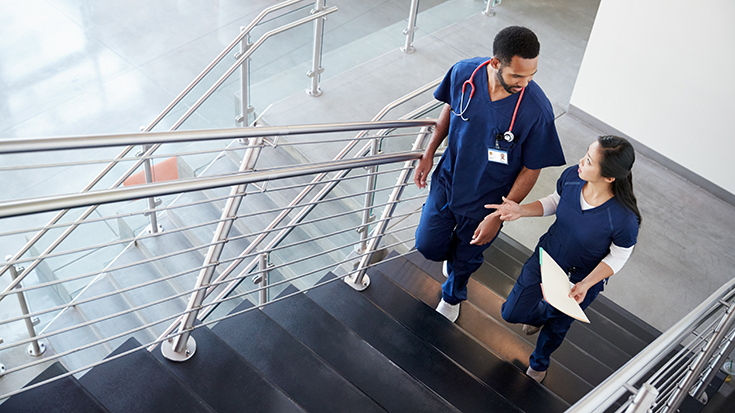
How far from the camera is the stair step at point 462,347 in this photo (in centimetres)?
242

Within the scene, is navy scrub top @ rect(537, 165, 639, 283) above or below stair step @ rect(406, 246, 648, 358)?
above

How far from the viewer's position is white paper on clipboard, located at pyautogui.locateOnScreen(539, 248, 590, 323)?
1.99m

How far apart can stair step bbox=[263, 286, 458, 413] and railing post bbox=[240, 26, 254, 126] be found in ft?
6.32

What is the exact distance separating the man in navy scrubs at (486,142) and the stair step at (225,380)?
916 mm

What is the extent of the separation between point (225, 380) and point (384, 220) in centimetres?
98

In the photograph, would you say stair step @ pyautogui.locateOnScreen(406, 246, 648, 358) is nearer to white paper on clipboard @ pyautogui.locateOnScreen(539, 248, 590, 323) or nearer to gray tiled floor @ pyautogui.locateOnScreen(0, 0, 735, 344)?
gray tiled floor @ pyautogui.locateOnScreen(0, 0, 735, 344)

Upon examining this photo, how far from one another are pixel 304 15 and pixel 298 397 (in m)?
2.79

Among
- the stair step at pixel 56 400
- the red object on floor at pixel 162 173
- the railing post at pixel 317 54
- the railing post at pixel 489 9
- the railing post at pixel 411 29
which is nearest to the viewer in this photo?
the stair step at pixel 56 400

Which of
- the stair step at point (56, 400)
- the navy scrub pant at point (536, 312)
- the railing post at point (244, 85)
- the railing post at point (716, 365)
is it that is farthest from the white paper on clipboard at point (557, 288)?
the railing post at point (244, 85)

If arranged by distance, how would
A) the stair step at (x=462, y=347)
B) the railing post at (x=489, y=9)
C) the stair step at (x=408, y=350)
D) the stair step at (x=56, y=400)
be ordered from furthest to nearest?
the railing post at (x=489, y=9), the stair step at (x=462, y=347), the stair step at (x=408, y=350), the stair step at (x=56, y=400)

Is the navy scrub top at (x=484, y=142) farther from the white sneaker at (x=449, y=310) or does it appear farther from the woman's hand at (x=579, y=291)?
the white sneaker at (x=449, y=310)

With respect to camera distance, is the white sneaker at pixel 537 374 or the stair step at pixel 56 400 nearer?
the stair step at pixel 56 400

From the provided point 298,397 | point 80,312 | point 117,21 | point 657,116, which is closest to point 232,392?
point 298,397

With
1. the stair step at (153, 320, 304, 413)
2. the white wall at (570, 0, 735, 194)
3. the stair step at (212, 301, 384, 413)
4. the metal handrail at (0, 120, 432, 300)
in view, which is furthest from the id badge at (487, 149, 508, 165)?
the white wall at (570, 0, 735, 194)
